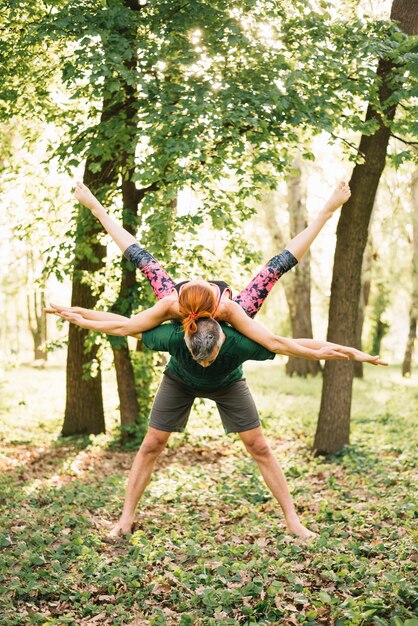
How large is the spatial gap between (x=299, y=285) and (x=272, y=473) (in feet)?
49.9

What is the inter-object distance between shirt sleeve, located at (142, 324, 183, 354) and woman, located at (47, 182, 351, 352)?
6 cm

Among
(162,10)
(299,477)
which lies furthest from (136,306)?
(162,10)

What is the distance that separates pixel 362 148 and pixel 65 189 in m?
6.14

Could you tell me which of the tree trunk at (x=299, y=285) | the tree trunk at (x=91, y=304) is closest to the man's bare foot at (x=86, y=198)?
the tree trunk at (x=91, y=304)

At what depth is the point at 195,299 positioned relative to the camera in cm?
470

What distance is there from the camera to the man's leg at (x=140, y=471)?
5.92 meters

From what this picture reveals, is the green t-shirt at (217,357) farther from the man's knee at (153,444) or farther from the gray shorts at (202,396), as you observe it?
the man's knee at (153,444)

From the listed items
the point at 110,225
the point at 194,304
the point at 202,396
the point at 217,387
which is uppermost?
the point at 110,225

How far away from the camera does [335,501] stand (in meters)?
7.17

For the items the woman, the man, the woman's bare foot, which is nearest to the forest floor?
the woman's bare foot

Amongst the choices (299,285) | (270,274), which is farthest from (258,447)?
(299,285)

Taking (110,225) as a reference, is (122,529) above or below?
below

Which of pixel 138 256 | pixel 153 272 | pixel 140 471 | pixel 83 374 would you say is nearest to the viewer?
pixel 153 272

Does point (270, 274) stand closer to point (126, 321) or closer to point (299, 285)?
point (126, 321)
